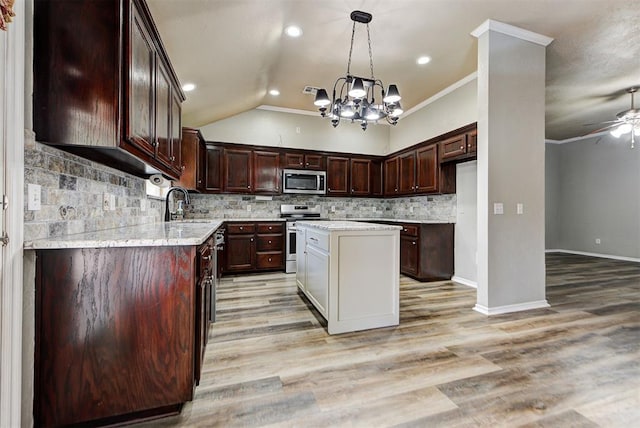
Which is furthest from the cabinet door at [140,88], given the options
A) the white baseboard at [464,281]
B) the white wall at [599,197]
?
the white wall at [599,197]

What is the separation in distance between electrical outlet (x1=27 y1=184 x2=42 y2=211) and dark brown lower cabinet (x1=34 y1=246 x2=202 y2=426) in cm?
22

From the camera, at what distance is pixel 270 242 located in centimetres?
476

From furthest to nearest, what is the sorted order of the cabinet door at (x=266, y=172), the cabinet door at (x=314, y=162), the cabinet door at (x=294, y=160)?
1. the cabinet door at (x=314, y=162)
2. the cabinet door at (x=294, y=160)
3. the cabinet door at (x=266, y=172)

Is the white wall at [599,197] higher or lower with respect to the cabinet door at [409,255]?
higher

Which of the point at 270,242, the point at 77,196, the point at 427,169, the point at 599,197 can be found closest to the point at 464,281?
the point at 427,169

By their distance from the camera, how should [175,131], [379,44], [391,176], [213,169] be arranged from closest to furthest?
1. [175,131]
2. [379,44]
3. [213,169]
4. [391,176]

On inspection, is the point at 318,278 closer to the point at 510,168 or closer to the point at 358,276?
the point at 358,276

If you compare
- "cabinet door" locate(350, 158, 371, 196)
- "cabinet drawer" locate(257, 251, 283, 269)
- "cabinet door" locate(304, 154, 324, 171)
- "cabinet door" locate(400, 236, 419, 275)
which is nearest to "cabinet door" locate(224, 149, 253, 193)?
"cabinet door" locate(304, 154, 324, 171)

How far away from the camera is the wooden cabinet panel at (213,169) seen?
471 cm

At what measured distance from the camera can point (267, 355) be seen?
2072 millimetres

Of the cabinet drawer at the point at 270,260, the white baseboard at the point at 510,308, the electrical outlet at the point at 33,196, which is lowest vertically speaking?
the white baseboard at the point at 510,308

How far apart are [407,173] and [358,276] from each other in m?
3.12

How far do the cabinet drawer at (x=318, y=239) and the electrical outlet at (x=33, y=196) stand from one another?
1.83 meters

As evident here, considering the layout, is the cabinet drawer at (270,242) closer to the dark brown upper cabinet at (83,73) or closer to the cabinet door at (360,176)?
the cabinet door at (360,176)
